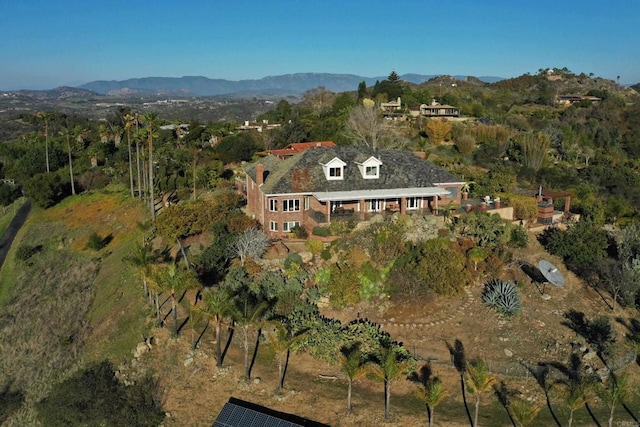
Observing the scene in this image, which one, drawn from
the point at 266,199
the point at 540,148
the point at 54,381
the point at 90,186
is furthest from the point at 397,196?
the point at 90,186

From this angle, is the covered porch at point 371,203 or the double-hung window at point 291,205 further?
the double-hung window at point 291,205

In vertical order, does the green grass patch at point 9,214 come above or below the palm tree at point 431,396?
below

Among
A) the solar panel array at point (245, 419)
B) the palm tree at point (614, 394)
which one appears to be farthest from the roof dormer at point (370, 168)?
the solar panel array at point (245, 419)

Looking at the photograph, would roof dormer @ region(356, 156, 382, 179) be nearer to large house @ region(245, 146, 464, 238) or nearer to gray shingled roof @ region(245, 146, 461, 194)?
large house @ region(245, 146, 464, 238)

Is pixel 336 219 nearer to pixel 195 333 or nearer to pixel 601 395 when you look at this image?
pixel 195 333

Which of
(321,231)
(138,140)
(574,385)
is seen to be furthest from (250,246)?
(138,140)

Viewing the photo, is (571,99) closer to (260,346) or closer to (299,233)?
(299,233)

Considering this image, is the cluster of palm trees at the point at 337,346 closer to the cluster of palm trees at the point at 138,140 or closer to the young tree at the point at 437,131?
the cluster of palm trees at the point at 138,140
